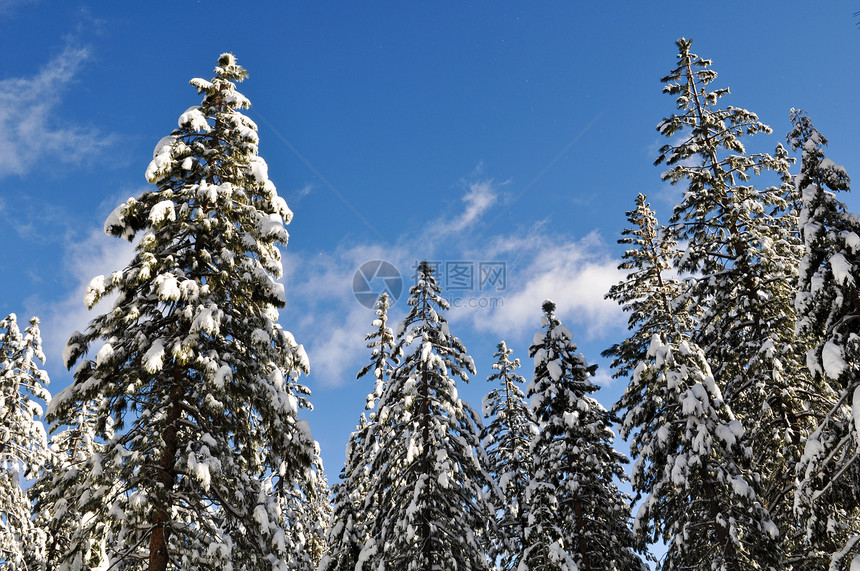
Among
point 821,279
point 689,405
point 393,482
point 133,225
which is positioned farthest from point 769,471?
point 133,225

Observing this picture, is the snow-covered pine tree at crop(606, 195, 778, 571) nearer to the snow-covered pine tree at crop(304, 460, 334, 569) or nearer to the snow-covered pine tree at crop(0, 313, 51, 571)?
the snow-covered pine tree at crop(304, 460, 334, 569)

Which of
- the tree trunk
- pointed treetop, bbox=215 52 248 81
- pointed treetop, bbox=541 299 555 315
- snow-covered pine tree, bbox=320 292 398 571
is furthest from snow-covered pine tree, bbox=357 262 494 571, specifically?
pointed treetop, bbox=215 52 248 81

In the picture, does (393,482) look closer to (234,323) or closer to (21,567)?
(234,323)

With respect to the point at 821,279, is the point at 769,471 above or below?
below

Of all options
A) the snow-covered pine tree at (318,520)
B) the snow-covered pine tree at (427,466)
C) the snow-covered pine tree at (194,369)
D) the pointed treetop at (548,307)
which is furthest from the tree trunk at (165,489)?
the pointed treetop at (548,307)

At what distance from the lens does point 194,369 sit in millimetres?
11086

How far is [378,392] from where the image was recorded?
2417 centimetres

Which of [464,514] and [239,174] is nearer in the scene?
[239,174]

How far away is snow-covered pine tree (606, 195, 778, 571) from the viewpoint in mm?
13867

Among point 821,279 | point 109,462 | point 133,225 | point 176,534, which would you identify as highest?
point 133,225

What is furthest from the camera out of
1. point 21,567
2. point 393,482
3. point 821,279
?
point 393,482

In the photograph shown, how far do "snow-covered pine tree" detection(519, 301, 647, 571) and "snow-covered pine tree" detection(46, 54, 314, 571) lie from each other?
8879mm

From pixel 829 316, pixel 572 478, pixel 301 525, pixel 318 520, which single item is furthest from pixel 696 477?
pixel 318 520

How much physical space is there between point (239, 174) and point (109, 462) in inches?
278
